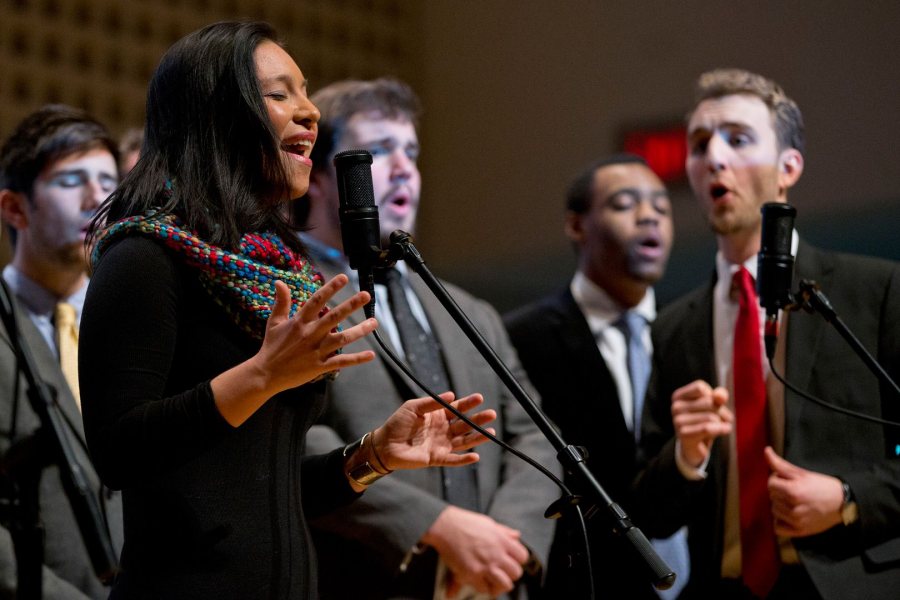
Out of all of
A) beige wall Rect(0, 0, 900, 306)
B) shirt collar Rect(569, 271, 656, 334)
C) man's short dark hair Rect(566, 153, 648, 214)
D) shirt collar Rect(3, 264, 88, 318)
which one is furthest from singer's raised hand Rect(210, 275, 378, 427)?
beige wall Rect(0, 0, 900, 306)

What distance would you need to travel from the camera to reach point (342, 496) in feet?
5.80

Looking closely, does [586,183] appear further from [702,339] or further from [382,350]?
[382,350]

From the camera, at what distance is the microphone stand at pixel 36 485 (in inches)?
84.0

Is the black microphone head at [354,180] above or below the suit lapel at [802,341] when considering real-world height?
above

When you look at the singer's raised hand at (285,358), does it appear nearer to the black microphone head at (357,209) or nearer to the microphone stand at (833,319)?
the black microphone head at (357,209)

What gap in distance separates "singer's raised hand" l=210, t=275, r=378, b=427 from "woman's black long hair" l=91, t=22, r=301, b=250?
0.75ft

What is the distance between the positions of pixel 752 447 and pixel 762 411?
9 cm

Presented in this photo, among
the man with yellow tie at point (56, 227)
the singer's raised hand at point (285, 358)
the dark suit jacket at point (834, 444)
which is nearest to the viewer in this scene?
the singer's raised hand at point (285, 358)

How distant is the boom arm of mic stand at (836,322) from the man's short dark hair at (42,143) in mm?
1751

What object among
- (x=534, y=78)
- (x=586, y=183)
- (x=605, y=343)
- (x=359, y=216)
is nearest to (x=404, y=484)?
(x=359, y=216)

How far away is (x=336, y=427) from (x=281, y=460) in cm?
97

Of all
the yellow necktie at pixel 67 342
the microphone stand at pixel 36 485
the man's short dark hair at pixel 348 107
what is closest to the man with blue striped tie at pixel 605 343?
the man's short dark hair at pixel 348 107

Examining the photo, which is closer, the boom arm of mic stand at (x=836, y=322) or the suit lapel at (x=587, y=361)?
the boom arm of mic stand at (x=836, y=322)

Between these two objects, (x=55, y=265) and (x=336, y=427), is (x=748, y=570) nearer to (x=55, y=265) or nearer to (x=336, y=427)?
(x=336, y=427)
